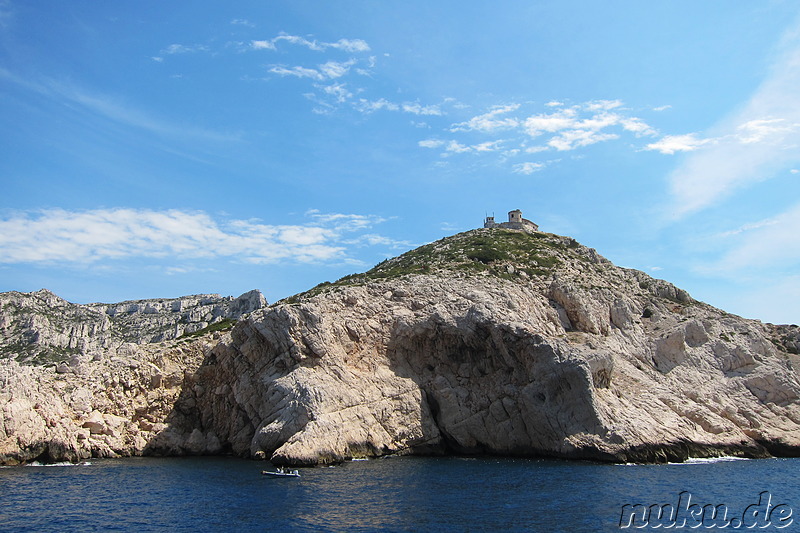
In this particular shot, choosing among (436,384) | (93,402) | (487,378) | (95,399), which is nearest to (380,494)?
(436,384)

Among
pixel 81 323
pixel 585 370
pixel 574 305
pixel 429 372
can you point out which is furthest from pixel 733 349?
pixel 81 323

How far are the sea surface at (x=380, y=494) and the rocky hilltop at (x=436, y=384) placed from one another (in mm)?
3552

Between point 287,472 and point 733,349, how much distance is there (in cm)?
4638

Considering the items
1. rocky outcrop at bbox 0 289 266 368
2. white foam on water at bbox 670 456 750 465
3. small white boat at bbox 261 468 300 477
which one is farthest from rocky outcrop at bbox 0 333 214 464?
white foam on water at bbox 670 456 750 465

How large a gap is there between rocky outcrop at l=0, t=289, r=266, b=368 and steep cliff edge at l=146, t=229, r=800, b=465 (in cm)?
3127

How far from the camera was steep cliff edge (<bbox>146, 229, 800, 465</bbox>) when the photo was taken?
156 ft

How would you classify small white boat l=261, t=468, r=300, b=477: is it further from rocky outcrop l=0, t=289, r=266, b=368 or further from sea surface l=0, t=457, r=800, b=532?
rocky outcrop l=0, t=289, r=266, b=368

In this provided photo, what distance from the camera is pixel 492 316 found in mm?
54375

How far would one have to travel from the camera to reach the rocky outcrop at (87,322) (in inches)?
3420

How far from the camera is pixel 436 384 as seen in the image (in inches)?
2121

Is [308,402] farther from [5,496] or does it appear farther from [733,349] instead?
[733,349]

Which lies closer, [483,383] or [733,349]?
[483,383]

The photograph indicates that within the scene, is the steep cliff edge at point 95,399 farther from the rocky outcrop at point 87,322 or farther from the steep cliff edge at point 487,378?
the rocky outcrop at point 87,322

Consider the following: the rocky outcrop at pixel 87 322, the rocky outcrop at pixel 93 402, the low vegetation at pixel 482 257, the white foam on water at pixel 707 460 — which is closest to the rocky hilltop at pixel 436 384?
the rocky outcrop at pixel 93 402
